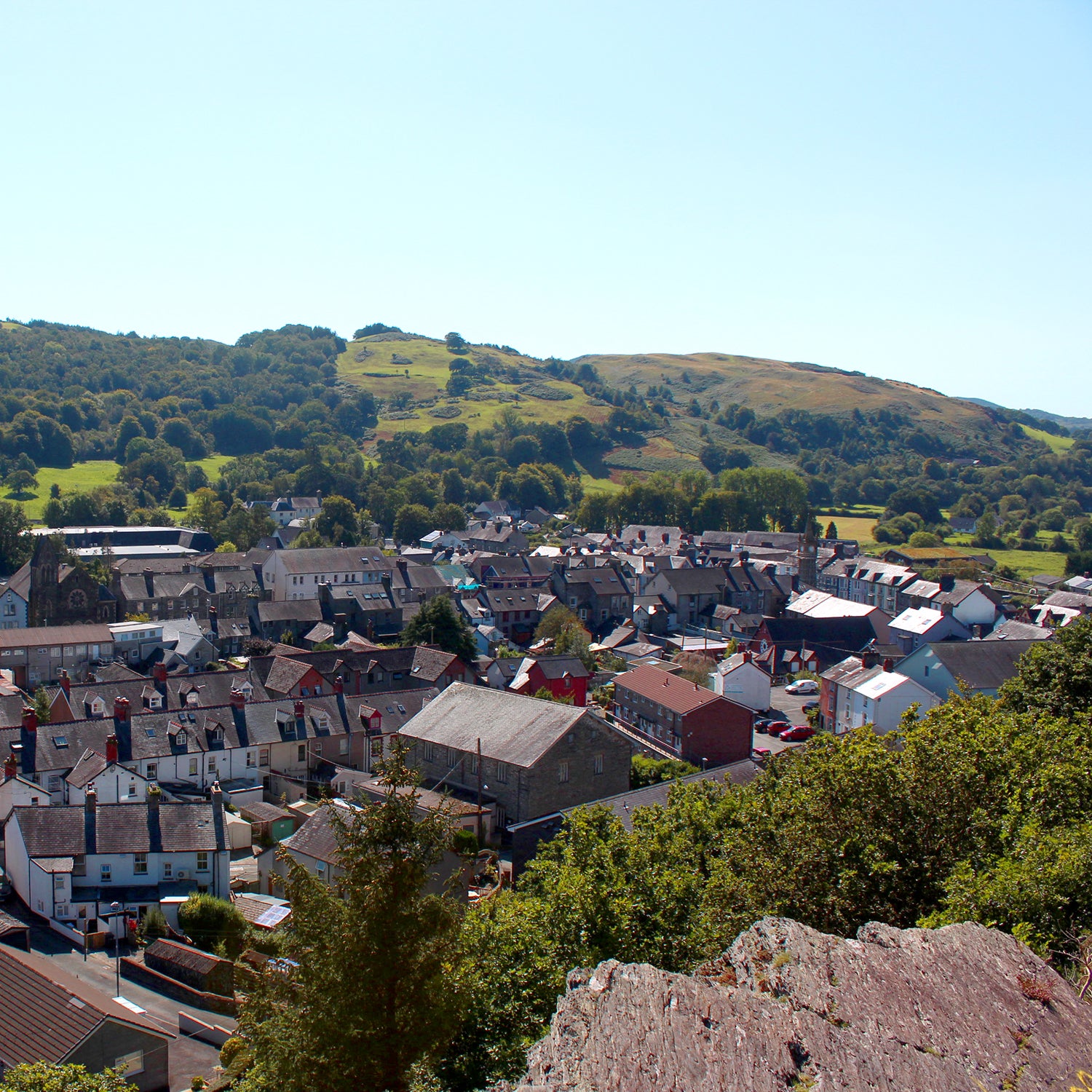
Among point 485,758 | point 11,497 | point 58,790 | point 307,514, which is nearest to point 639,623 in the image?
point 485,758

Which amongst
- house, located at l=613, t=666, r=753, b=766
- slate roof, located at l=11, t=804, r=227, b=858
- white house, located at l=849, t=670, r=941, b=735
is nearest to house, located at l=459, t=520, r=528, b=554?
house, located at l=613, t=666, r=753, b=766

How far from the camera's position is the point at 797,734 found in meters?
51.2

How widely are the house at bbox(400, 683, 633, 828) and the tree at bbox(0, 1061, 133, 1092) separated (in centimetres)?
1945

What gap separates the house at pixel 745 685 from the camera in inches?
2191

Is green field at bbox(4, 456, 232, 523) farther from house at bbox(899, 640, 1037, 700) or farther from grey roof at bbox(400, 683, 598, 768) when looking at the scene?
house at bbox(899, 640, 1037, 700)

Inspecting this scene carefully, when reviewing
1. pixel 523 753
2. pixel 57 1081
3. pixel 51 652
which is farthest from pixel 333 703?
pixel 57 1081

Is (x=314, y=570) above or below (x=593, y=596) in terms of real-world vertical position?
above

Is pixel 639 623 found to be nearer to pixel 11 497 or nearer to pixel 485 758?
pixel 485 758

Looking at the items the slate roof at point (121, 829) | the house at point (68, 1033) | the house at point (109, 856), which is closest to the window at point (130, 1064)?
the house at point (68, 1033)

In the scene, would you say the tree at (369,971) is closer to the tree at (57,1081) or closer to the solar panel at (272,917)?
the tree at (57,1081)

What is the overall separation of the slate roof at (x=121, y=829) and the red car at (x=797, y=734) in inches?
1186

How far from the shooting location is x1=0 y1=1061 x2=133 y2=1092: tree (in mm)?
15062

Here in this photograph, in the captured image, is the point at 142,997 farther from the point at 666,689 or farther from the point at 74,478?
the point at 74,478

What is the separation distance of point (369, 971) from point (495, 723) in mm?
25494
